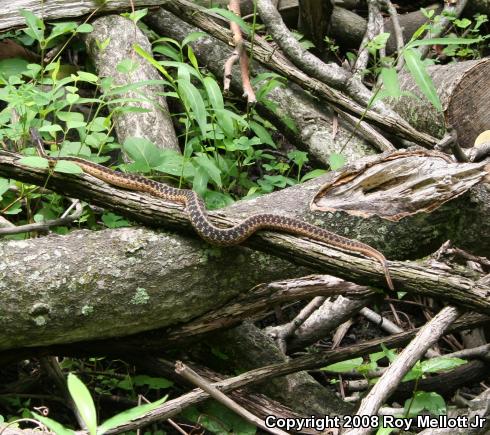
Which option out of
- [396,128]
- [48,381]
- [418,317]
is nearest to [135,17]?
[396,128]

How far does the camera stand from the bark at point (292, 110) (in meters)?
8.28

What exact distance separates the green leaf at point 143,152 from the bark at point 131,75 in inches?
27.3

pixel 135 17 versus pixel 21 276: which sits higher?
pixel 135 17

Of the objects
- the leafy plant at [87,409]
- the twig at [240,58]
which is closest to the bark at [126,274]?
the leafy plant at [87,409]

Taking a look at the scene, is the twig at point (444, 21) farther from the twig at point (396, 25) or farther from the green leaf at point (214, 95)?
the green leaf at point (214, 95)

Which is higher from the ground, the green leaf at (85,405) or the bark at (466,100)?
the green leaf at (85,405)

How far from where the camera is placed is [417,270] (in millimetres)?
5344

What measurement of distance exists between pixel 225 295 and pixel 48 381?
1770 millimetres

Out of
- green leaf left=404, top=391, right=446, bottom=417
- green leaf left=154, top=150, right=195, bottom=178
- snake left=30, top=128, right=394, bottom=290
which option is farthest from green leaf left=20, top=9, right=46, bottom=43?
green leaf left=404, top=391, right=446, bottom=417

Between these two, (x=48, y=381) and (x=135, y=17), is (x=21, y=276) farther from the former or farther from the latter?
(x=135, y=17)

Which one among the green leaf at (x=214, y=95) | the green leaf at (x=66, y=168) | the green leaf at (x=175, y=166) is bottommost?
the green leaf at (x=175, y=166)

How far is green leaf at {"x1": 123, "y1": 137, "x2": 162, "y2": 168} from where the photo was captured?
6617mm

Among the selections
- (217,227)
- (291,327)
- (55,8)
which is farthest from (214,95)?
(55,8)

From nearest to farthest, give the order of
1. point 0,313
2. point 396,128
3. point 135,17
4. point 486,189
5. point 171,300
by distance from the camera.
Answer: point 0,313 → point 171,300 → point 486,189 → point 135,17 → point 396,128
